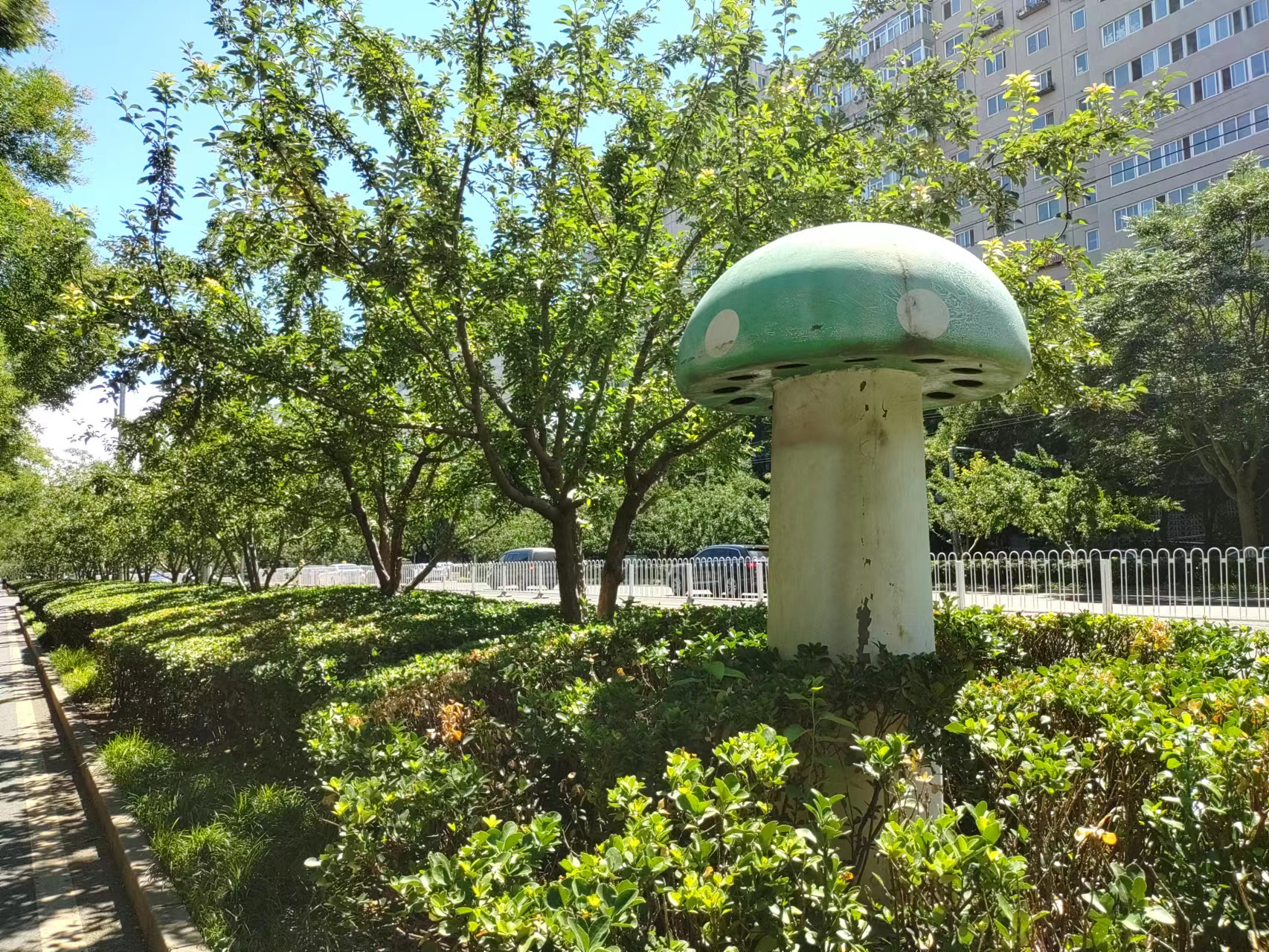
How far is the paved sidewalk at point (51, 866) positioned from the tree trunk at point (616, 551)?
4.25m

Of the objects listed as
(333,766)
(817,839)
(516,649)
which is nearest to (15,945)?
(333,766)

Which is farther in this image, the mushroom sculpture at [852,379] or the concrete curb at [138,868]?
the concrete curb at [138,868]

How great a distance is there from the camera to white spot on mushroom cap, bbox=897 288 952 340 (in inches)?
129

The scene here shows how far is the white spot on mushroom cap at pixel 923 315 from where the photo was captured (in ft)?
10.7

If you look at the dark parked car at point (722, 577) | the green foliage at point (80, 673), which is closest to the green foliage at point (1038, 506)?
the dark parked car at point (722, 577)

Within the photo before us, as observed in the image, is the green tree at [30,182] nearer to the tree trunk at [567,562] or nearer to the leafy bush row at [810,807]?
the tree trunk at [567,562]

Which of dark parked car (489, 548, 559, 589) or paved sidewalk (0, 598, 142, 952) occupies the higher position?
dark parked car (489, 548, 559, 589)

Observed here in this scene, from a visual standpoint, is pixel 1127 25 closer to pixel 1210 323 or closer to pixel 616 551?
pixel 1210 323

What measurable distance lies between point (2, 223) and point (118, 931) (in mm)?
→ 11189

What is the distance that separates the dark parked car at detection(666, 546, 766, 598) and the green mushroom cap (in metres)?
16.2

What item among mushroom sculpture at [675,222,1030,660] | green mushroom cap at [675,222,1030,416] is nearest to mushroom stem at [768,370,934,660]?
mushroom sculpture at [675,222,1030,660]

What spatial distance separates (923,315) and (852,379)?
0.53 metres

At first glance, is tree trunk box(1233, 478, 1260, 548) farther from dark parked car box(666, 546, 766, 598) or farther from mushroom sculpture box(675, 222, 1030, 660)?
mushroom sculpture box(675, 222, 1030, 660)

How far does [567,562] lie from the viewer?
8.09 meters
